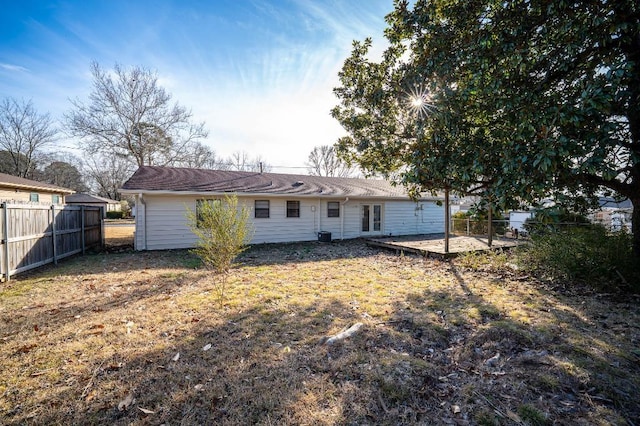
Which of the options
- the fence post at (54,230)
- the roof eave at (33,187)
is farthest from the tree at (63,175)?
the fence post at (54,230)

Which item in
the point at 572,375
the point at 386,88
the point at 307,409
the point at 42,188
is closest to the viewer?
the point at 307,409

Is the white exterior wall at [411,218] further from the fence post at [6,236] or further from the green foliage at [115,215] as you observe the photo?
the green foliage at [115,215]

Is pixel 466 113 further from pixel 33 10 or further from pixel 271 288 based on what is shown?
pixel 33 10

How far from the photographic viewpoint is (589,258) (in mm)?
5930

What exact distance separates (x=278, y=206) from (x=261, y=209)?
81cm

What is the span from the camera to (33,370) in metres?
2.97

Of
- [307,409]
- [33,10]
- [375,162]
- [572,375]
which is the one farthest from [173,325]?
[33,10]

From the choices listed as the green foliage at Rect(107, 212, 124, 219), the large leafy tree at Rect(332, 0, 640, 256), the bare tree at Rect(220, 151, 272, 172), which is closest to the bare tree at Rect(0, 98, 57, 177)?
the green foliage at Rect(107, 212, 124, 219)

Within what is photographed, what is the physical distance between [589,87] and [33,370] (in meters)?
7.38

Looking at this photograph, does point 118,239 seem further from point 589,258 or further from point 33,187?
point 589,258

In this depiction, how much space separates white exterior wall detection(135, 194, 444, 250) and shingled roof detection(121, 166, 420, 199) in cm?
46

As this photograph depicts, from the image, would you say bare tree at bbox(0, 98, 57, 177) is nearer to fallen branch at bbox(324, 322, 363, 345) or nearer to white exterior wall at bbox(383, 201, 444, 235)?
white exterior wall at bbox(383, 201, 444, 235)

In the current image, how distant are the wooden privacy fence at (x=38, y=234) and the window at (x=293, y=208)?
26.0 feet

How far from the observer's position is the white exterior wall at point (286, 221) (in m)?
10.8
